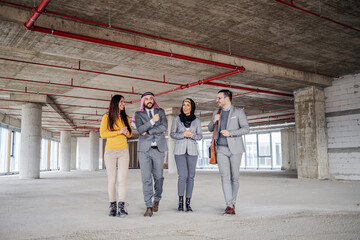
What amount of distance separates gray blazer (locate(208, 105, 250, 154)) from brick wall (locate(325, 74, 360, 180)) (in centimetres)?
969

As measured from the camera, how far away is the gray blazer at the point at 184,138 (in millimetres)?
4629

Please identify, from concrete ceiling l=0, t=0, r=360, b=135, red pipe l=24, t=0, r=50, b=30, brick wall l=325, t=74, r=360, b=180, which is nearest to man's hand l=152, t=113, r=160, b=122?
red pipe l=24, t=0, r=50, b=30

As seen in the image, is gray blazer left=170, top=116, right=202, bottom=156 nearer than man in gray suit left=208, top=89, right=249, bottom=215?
No

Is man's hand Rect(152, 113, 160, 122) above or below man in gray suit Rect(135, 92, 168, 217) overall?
above

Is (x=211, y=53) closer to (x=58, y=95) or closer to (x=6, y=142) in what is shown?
(x=58, y=95)

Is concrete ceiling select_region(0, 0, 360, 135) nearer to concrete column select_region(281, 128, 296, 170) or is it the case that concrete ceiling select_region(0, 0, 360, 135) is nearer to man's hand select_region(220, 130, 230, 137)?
man's hand select_region(220, 130, 230, 137)

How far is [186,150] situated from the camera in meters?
4.64

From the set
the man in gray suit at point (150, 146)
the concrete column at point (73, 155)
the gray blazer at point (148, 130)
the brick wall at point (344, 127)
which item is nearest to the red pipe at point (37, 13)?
the man in gray suit at point (150, 146)

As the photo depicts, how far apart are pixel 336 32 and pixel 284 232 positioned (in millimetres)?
6969

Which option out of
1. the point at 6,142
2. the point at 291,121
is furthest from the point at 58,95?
the point at 291,121

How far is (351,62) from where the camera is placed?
11125 millimetres

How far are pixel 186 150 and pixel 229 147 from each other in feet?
2.12

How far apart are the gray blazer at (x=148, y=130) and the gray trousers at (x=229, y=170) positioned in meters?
0.84

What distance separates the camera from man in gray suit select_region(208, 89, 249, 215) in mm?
4387
